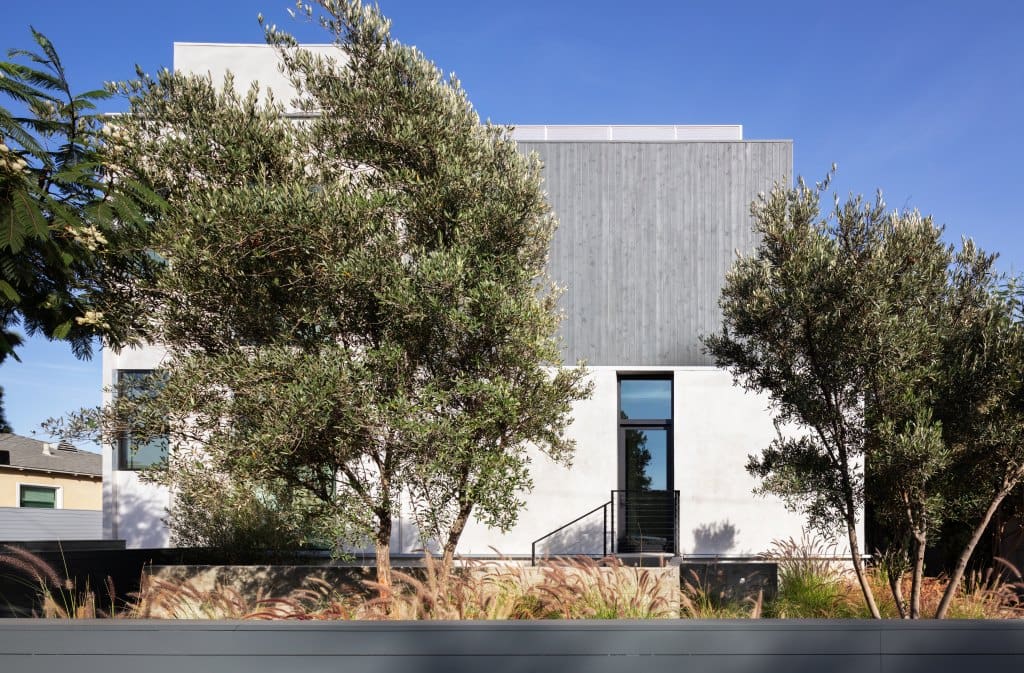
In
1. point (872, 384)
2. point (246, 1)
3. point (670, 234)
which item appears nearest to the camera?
point (872, 384)

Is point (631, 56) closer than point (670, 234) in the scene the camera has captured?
Yes

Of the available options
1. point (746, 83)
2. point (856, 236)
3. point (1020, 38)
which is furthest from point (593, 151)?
point (856, 236)

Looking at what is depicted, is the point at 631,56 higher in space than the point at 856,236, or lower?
higher

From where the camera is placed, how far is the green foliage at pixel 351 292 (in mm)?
6797

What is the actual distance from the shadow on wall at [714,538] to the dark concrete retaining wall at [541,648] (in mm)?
10150

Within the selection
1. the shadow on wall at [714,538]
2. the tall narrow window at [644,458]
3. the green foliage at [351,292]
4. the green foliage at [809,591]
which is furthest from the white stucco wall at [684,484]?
the green foliage at [351,292]

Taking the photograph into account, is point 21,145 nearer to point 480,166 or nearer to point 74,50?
point 74,50

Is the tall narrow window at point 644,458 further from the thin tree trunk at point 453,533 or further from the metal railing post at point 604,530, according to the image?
the thin tree trunk at point 453,533

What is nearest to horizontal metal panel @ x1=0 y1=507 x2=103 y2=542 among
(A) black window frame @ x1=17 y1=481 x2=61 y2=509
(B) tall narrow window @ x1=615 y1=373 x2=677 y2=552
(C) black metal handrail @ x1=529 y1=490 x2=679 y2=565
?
(A) black window frame @ x1=17 y1=481 x2=61 y2=509

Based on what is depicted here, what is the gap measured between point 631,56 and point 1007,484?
653 centimetres

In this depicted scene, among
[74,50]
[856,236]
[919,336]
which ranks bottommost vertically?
[919,336]

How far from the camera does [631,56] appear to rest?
9.25 m

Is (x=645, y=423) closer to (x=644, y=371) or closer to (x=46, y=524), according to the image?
(x=644, y=371)

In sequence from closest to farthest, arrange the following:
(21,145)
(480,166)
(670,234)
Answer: (21,145)
(480,166)
(670,234)
